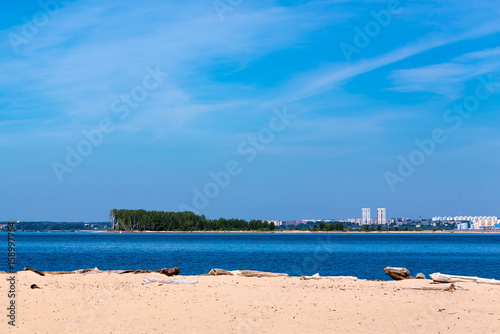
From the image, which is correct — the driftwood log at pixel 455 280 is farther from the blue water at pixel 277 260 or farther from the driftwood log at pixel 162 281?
the blue water at pixel 277 260

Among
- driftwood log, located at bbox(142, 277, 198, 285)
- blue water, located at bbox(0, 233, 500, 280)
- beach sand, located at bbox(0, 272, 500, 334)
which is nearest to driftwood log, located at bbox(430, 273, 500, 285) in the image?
beach sand, located at bbox(0, 272, 500, 334)

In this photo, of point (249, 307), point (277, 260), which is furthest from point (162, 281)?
point (277, 260)

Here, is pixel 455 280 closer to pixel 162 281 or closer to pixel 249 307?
pixel 249 307

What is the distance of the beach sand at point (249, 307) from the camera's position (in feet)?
50.0

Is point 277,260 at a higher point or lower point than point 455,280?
lower

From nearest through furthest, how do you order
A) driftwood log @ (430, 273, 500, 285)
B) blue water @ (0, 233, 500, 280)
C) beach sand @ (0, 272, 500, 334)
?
beach sand @ (0, 272, 500, 334)
driftwood log @ (430, 273, 500, 285)
blue water @ (0, 233, 500, 280)

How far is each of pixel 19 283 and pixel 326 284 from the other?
13.9 metres

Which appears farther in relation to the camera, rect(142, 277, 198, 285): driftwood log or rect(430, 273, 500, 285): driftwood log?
rect(430, 273, 500, 285): driftwood log

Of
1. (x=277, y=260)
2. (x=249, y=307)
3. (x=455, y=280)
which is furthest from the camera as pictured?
(x=277, y=260)

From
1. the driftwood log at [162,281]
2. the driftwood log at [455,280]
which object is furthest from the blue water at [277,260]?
the driftwood log at [162,281]

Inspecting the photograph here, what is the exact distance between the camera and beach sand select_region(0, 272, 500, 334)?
15250 millimetres

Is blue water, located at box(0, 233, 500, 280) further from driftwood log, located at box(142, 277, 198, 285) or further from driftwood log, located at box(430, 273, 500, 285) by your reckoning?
driftwood log, located at box(142, 277, 198, 285)

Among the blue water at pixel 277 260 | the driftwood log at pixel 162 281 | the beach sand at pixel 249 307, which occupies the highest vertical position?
the driftwood log at pixel 162 281

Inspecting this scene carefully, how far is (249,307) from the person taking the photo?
60.2ft
